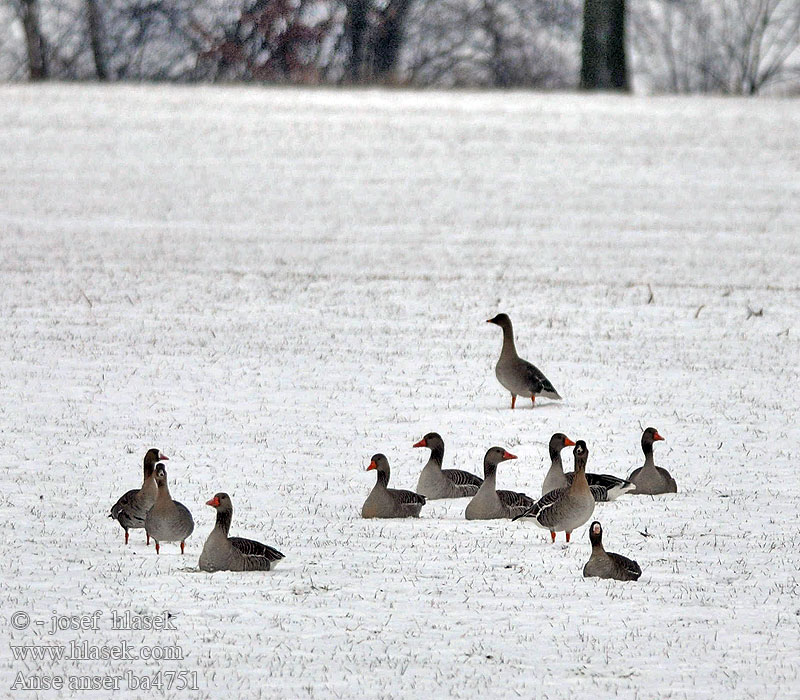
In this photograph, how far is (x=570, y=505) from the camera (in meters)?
8.54

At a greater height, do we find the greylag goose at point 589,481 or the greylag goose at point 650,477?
the greylag goose at point 650,477

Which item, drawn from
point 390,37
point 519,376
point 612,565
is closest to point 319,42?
point 390,37

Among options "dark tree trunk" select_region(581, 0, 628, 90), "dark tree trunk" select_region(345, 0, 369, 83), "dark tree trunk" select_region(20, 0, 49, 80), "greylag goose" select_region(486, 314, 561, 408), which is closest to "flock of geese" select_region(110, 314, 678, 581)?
"greylag goose" select_region(486, 314, 561, 408)

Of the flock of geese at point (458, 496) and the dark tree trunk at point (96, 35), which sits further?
the dark tree trunk at point (96, 35)

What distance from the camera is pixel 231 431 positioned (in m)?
11.6

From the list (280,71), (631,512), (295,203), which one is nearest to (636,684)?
(631,512)

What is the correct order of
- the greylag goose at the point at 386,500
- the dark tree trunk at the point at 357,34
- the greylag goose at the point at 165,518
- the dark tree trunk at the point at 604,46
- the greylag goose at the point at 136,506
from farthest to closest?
1. the dark tree trunk at the point at 357,34
2. the dark tree trunk at the point at 604,46
3. the greylag goose at the point at 386,500
4. the greylag goose at the point at 136,506
5. the greylag goose at the point at 165,518

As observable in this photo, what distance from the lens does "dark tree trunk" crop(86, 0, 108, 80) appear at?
131 ft

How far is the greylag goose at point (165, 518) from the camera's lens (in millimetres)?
8109

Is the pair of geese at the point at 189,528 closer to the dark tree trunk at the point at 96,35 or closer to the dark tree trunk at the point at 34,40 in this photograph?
the dark tree trunk at the point at 34,40

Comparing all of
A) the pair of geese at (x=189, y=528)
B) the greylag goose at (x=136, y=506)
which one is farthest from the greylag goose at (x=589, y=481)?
the greylag goose at (x=136, y=506)

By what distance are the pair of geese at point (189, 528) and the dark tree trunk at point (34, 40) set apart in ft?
108

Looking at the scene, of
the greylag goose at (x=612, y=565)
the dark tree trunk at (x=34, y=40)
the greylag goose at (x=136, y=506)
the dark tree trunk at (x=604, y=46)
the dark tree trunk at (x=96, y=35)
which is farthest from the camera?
the dark tree trunk at (x=96, y=35)

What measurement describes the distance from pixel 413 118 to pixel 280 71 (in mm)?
9499
